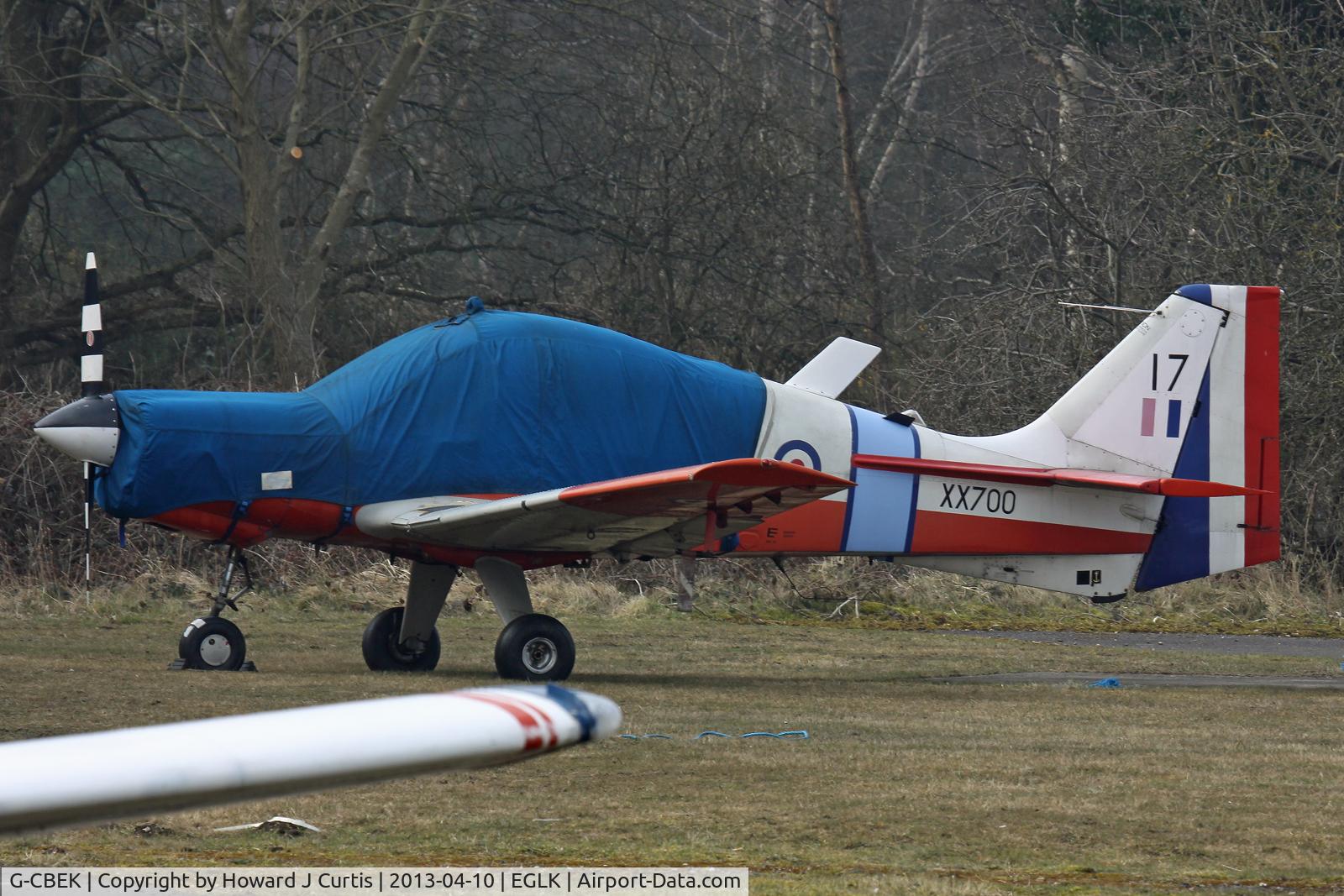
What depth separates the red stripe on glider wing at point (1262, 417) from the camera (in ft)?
41.6

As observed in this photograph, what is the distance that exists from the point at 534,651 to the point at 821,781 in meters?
3.98

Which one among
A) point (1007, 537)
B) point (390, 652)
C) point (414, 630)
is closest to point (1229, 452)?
point (1007, 537)

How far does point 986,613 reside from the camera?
1669cm

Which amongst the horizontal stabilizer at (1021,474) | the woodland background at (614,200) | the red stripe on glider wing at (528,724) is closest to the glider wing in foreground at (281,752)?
the red stripe on glider wing at (528,724)

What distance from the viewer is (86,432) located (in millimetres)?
10445

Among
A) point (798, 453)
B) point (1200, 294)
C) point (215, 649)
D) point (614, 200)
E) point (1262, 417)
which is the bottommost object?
point (215, 649)

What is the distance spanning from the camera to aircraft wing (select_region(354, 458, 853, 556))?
9695 mm

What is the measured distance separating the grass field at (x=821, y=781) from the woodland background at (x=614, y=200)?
7.25 m

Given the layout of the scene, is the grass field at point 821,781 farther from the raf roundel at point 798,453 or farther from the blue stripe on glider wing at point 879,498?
the raf roundel at point 798,453

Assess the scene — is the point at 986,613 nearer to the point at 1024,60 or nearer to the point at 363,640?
the point at 363,640

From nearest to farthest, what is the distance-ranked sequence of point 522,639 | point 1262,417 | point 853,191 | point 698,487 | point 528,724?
point 528,724, point 698,487, point 522,639, point 1262,417, point 853,191

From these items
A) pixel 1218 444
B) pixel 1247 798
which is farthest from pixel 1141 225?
pixel 1247 798

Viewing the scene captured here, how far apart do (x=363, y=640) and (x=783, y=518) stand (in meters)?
2.88

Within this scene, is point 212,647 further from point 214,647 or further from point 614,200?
point 614,200
